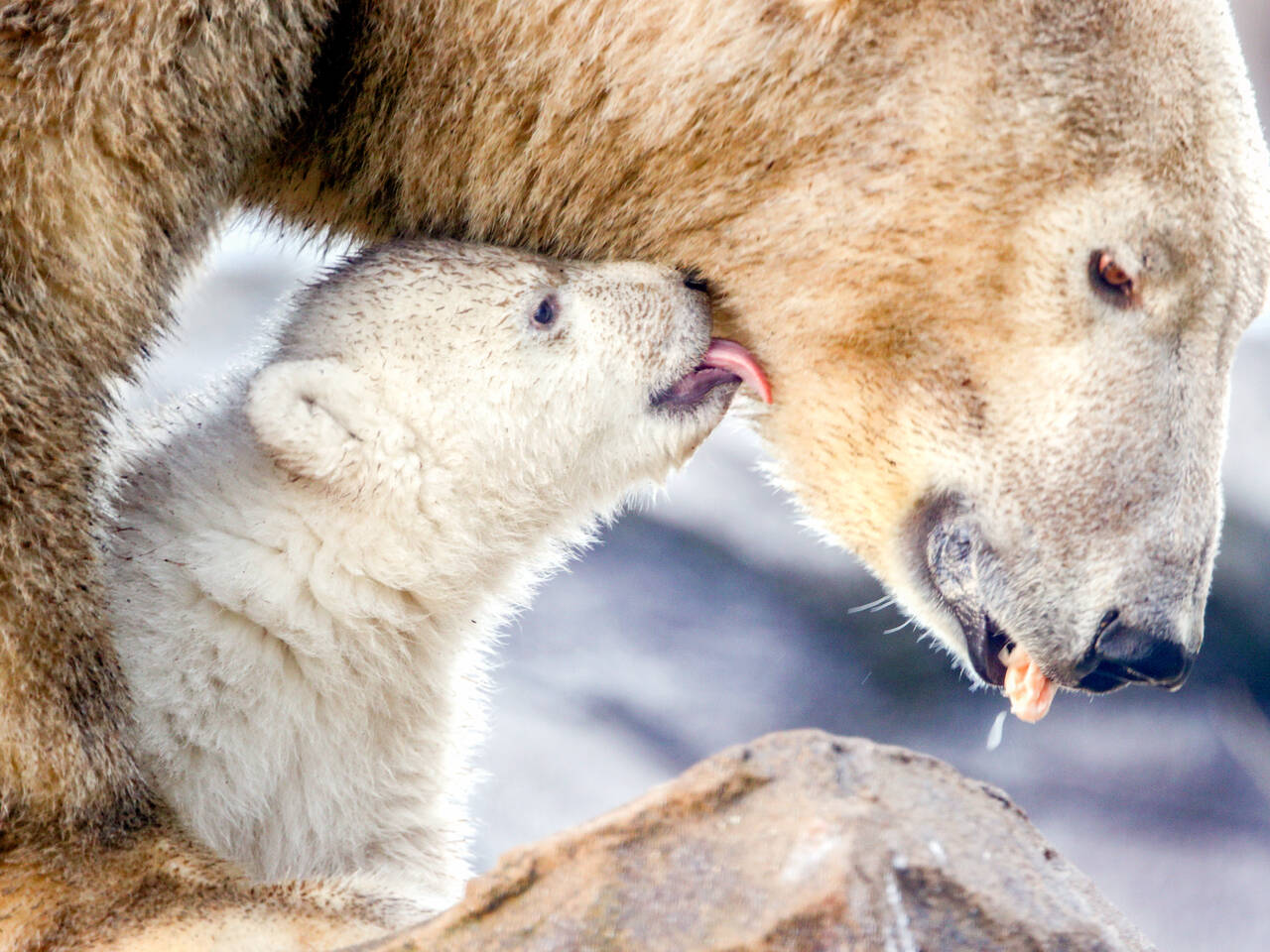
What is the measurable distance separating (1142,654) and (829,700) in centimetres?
152

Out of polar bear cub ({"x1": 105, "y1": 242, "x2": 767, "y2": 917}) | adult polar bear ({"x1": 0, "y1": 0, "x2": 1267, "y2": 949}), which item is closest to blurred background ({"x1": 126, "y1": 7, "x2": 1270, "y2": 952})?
polar bear cub ({"x1": 105, "y1": 242, "x2": 767, "y2": 917})

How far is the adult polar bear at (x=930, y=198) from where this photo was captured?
1312 millimetres

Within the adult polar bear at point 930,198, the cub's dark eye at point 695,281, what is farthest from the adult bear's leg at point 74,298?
the cub's dark eye at point 695,281

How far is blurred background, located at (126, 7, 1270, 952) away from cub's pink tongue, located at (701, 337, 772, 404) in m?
1.21

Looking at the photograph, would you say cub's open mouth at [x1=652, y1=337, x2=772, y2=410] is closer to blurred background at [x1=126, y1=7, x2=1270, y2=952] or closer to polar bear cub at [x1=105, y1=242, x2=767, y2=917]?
polar bear cub at [x1=105, y1=242, x2=767, y2=917]

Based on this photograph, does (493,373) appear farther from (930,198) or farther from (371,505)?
(930,198)

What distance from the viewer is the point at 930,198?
1348 mm

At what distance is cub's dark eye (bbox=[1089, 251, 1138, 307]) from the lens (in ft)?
4.40

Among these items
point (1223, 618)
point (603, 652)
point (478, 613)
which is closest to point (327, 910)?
point (478, 613)

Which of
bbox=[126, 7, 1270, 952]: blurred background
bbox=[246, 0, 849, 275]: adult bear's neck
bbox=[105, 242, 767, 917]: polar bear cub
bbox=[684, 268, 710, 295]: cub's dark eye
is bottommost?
bbox=[126, 7, 1270, 952]: blurred background

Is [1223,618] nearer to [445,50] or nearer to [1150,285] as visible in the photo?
[1150,285]

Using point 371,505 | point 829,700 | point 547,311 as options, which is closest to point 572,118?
point 547,311

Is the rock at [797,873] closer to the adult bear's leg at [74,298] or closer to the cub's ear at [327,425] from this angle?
the adult bear's leg at [74,298]

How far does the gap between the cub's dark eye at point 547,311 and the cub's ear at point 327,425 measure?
178mm
